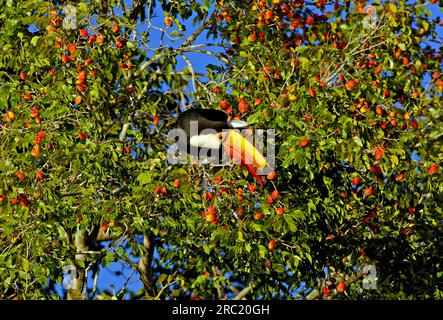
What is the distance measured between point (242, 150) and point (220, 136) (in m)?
0.24

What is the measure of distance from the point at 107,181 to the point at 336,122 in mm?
2534

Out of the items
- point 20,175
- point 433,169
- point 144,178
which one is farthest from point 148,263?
point 433,169

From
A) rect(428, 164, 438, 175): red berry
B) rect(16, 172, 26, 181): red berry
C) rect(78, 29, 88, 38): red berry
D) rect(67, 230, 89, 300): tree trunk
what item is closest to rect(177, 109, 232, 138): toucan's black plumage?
rect(78, 29, 88, 38): red berry

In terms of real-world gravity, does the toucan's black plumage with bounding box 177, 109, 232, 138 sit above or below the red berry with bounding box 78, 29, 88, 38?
below

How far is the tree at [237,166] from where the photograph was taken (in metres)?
8.30

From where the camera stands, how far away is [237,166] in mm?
8023

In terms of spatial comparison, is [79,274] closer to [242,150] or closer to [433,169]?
[242,150]

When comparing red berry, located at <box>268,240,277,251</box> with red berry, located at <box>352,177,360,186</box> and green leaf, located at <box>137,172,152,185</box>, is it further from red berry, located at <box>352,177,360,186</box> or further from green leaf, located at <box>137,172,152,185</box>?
green leaf, located at <box>137,172,152,185</box>

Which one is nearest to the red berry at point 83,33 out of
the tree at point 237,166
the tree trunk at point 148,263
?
the tree at point 237,166

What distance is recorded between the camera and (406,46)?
961 cm

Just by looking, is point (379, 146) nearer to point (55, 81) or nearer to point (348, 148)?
point (348, 148)

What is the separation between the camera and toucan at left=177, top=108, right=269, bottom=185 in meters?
7.74

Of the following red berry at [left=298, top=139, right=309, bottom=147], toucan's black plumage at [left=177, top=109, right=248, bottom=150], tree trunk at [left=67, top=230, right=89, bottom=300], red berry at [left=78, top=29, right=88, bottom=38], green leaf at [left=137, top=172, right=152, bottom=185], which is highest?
red berry at [left=78, top=29, right=88, bottom=38]
